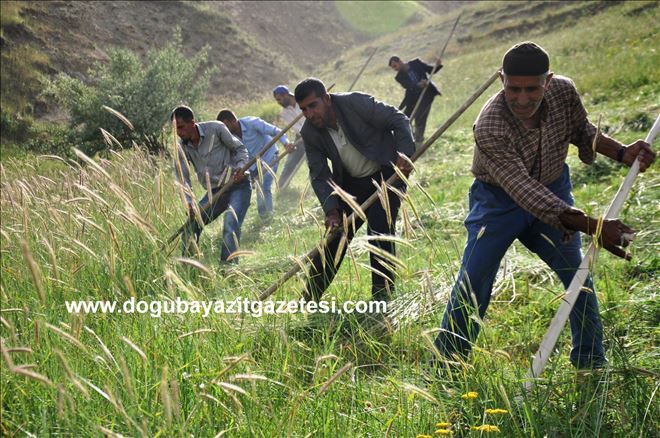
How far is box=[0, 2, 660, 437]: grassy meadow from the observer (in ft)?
6.45

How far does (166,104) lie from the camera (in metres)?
15.0

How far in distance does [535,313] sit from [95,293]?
8.51 feet

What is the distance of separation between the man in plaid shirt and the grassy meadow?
0.15 m

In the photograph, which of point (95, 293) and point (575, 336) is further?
point (95, 293)

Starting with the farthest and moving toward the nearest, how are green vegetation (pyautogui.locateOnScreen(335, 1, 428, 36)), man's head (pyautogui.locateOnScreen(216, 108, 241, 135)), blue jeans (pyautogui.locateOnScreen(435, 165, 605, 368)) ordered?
green vegetation (pyautogui.locateOnScreen(335, 1, 428, 36)) → man's head (pyautogui.locateOnScreen(216, 108, 241, 135)) → blue jeans (pyautogui.locateOnScreen(435, 165, 605, 368))

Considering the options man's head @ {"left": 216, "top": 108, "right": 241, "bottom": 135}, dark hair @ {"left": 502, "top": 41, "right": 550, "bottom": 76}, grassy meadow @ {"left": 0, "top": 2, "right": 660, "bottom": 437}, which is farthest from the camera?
man's head @ {"left": 216, "top": 108, "right": 241, "bottom": 135}

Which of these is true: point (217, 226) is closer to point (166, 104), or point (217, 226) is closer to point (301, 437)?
point (301, 437)

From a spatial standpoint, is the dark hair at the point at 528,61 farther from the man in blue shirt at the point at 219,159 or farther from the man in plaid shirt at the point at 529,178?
the man in blue shirt at the point at 219,159

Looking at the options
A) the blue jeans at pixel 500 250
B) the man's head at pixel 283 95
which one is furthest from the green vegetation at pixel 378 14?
the blue jeans at pixel 500 250

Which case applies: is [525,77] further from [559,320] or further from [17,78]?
[17,78]

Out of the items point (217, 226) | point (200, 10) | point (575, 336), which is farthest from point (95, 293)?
point (200, 10)

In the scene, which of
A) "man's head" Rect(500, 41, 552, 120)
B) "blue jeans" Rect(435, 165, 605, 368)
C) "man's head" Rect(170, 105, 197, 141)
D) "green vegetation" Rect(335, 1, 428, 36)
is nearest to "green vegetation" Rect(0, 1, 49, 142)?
"man's head" Rect(170, 105, 197, 141)

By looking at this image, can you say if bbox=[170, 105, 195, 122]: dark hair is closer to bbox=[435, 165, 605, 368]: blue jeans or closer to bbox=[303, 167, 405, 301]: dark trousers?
bbox=[303, 167, 405, 301]: dark trousers

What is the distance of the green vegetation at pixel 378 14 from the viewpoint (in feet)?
174
